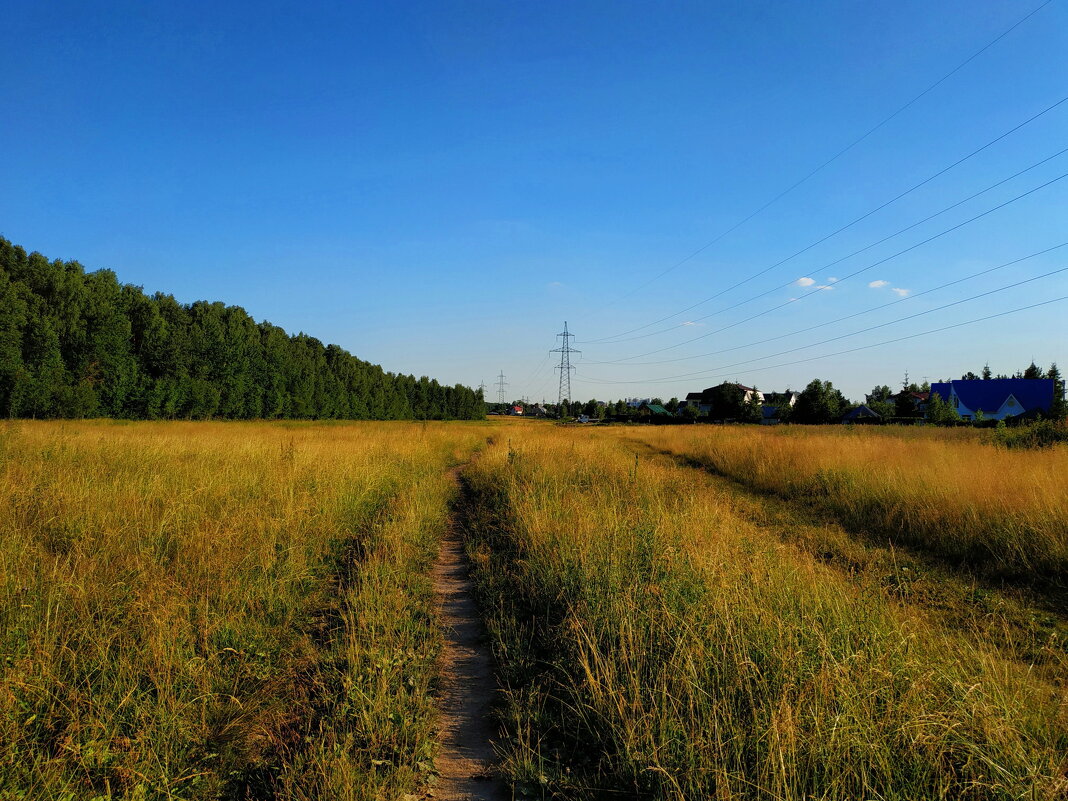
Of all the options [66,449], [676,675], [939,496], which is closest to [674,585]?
[676,675]

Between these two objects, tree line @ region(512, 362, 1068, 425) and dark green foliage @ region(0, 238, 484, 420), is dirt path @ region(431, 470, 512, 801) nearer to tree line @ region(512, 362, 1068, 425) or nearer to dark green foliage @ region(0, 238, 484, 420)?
dark green foliage @ region(0, 238, 484, 420)

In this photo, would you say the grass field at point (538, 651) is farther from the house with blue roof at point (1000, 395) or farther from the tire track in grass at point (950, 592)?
the house with blue roof at point (1000, 395)

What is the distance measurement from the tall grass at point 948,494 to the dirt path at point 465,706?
7174 mm

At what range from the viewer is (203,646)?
12.2 ft

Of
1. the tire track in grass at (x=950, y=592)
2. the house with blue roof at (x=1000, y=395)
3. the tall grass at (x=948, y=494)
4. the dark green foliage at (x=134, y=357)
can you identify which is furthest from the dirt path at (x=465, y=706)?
the house with blue roof at (x=1000, y=395)

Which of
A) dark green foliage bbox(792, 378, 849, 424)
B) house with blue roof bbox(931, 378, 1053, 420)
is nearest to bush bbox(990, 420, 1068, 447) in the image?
dark green foliage bbox(792, 378, 849, 424)

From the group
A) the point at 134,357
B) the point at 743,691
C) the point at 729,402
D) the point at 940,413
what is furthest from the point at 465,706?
the point at 729,402

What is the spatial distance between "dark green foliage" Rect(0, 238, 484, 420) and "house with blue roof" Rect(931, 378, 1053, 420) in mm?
77378

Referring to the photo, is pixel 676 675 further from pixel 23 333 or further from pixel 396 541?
pixel 23 333

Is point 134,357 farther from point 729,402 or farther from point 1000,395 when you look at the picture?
point 1000,395

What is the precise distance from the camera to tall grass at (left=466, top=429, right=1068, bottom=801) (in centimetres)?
245

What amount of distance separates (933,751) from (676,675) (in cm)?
131

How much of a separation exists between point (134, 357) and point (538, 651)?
166 ft

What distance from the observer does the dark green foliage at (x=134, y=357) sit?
33.4 metres
